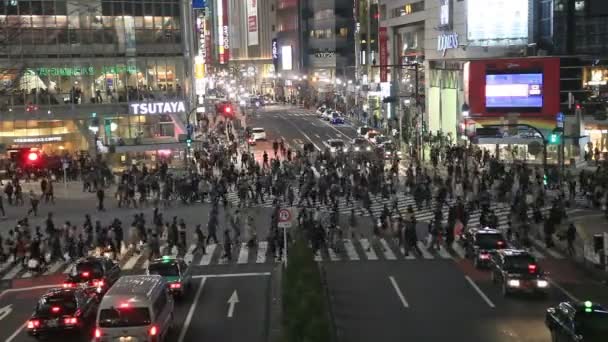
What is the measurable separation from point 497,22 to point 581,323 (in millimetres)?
47258

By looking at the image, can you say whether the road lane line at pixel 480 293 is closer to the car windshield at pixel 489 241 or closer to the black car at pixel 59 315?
the car windshield at pixel 489 241

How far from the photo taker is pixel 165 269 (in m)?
23.1

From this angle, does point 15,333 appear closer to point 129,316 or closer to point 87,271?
point 87,271

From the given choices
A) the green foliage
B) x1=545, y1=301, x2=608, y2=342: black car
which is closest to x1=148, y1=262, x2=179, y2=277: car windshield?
the green foliage

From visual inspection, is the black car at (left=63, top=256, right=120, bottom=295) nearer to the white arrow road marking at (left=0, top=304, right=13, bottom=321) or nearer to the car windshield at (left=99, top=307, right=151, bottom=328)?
the white arrow road marking at (left=0, top=304, right=13, bottom=321)

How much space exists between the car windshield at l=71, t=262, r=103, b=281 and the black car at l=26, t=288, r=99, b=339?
3612 mm

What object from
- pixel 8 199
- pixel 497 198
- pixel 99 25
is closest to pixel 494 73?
pixel 497 198

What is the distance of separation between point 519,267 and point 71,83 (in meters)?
45.2

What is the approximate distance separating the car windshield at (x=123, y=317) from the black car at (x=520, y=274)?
10.5 m

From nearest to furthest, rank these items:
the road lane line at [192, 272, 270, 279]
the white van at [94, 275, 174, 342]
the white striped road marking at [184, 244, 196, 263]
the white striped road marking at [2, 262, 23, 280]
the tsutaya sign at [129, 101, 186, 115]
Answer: the white van at [94, 275, 174, 342] → the road lane line at [192, 272, 270, 279] → the white striped road marking at [2, 262, 23, 280] → the white striped road marking at [184, 244, 196, 263] → the tsutaya sign at [129, 101, 186, 115]

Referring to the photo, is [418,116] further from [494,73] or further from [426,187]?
[426,187]

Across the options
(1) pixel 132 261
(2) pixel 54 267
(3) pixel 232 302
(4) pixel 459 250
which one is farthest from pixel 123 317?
(4) pixel 459 250

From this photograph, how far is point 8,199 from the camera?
42.4 metres

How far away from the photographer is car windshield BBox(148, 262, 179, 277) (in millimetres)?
23002
